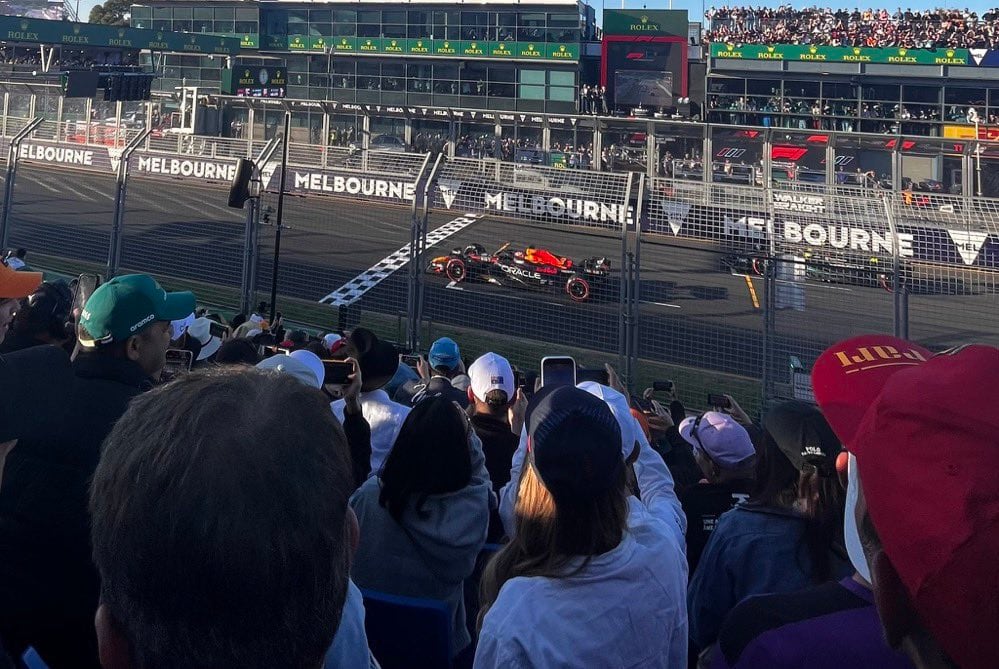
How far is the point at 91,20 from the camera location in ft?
234

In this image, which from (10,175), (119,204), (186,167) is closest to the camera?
(119,204)

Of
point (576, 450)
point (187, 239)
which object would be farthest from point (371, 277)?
point (576, 450)

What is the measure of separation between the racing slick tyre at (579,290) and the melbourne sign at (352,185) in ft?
6.51

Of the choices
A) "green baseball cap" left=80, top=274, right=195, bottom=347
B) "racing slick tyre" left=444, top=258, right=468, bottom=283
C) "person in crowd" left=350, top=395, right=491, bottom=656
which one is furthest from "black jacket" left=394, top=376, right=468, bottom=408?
"racing slick tyre" left=444, top=258, right=468, bottom=283

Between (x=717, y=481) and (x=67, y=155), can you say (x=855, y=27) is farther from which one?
(x=717, y=481)

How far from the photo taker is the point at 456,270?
9750mm

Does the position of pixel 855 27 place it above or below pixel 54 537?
above

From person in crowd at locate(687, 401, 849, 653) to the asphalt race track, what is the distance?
5.56 meters

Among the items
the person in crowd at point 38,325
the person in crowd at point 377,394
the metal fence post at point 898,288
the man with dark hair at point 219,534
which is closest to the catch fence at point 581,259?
the metal fence post at point 898,288

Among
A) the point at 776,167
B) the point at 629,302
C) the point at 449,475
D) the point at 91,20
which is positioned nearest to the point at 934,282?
the point at 629,302

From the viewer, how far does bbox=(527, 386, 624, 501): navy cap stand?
2027mm

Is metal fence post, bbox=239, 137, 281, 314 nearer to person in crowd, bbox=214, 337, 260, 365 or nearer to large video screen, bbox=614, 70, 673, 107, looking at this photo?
person in crowd, bbox=214, 337, 260, 365

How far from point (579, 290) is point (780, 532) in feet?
23.4

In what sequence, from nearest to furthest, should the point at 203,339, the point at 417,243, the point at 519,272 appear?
the point at 203,339 < the point at 417,243 < the point at 519,272
